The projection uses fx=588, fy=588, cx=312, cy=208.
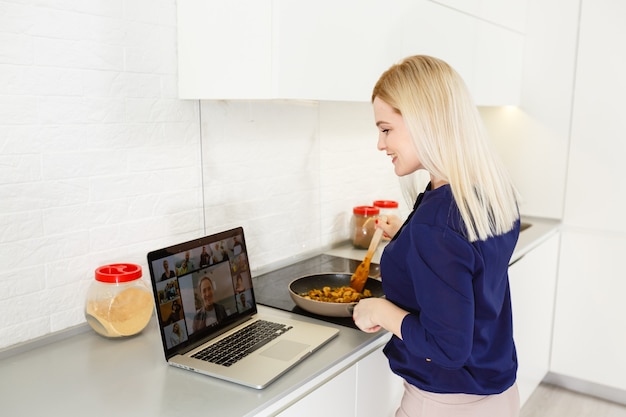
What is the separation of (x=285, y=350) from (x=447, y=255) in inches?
18.6

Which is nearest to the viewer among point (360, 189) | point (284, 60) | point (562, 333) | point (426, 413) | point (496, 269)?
point (496, 269)

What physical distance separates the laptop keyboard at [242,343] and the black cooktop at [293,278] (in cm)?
15

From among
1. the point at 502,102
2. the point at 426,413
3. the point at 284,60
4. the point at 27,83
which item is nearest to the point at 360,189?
the point at 502,102

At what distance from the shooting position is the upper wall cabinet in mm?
1465

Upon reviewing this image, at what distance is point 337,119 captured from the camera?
234 centimetres

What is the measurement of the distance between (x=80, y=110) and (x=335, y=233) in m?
1.22

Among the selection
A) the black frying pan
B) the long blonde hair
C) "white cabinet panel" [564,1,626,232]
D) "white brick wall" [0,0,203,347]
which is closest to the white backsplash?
"white brick wall" [0,0,203,347]

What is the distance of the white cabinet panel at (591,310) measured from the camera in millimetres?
2734

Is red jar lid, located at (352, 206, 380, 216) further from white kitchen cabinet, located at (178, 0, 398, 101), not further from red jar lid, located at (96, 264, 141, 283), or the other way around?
red jar lid, located at (96, 264, 141, 283)

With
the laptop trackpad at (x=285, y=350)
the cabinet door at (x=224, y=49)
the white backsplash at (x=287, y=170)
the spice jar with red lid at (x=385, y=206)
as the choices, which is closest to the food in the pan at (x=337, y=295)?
the laptop trackpad at (x=285, y=350)

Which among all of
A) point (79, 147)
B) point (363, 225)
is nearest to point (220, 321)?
point (79, 147)

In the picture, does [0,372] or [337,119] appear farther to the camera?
[337,119]

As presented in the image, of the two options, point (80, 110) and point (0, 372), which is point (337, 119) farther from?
point (0, 372)

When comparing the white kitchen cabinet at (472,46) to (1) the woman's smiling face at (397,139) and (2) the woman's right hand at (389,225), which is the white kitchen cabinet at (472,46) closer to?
(2) the woman's right hand at (389,225)
